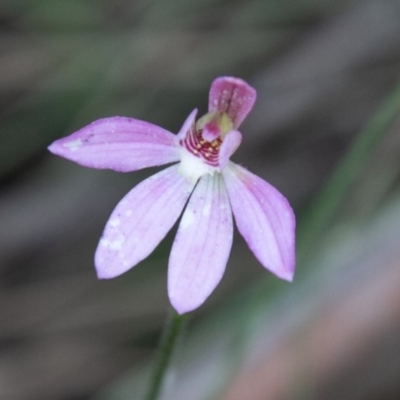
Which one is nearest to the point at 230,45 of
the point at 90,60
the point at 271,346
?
the point at 90,60

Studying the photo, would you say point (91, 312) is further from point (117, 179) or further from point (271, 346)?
point (271, 346)

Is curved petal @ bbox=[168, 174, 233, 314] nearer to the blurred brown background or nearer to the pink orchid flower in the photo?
the pink orchid flower

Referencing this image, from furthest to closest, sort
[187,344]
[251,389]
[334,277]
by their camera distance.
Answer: [187,344] → [334,277] → [251,389]

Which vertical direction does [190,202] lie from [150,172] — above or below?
below

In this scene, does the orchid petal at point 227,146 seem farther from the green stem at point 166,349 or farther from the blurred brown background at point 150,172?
the blurred brown background at point 150,172

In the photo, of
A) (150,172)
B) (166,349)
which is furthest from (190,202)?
(150,172)

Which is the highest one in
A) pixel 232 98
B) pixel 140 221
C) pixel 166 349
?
pixel 232 98

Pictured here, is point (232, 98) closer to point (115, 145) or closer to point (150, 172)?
point (115, 145)

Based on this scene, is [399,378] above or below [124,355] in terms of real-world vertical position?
below

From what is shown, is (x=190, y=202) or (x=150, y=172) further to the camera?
(x=150, y=172)
